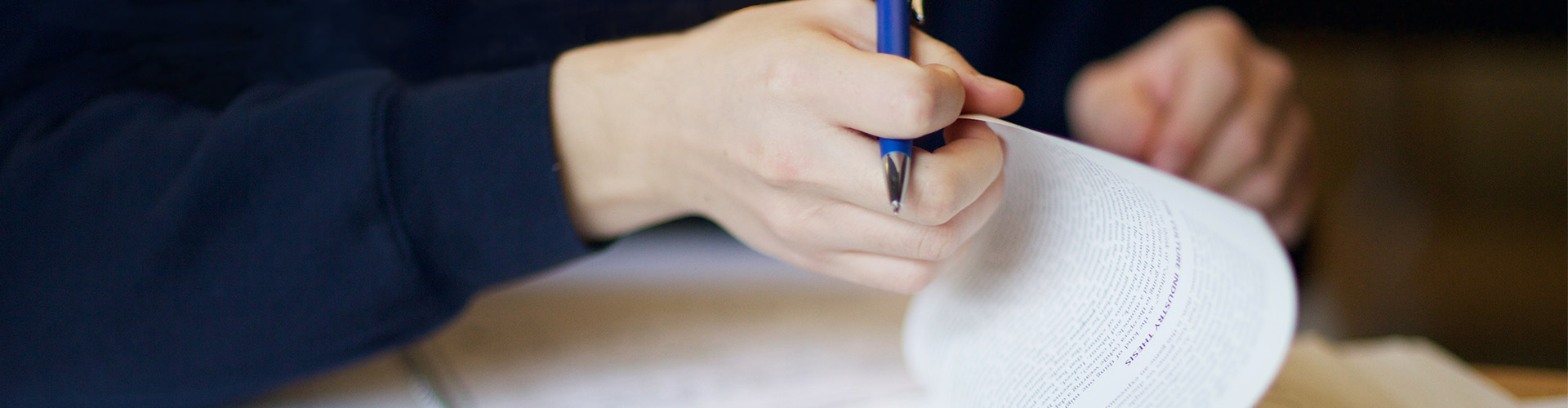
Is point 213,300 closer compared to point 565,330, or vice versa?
point 213,300

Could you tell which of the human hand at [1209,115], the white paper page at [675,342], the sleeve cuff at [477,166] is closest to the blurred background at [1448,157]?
the human hand at [1209,115]

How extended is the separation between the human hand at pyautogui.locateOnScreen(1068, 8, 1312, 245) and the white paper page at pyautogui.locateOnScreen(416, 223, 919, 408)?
8.7 inches

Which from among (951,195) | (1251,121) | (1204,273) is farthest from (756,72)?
(1251,121)

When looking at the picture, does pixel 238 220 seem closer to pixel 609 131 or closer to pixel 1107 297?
pixel 609 131

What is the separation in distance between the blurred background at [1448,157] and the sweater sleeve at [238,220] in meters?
1.63

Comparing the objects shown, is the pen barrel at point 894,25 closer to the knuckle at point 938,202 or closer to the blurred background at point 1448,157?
the knuckle at point 938,202

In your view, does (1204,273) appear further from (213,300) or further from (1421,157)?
(1421,157)

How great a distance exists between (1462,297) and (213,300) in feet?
6.63

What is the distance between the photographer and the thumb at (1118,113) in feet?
1.88

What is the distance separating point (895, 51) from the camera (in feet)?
0.95

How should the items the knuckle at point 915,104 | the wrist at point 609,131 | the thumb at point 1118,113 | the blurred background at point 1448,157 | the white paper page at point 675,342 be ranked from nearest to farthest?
the knuckle at point 915,104 → the wrist at point 609,131 → the white paper page at point 675,342 → the thumb at point 1118,113 → the blurred background at point 1448,157

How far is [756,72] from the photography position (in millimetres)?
305

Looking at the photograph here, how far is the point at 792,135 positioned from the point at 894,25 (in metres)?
0.06

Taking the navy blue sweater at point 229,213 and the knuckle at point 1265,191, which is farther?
the knuckle at point 1265,191
